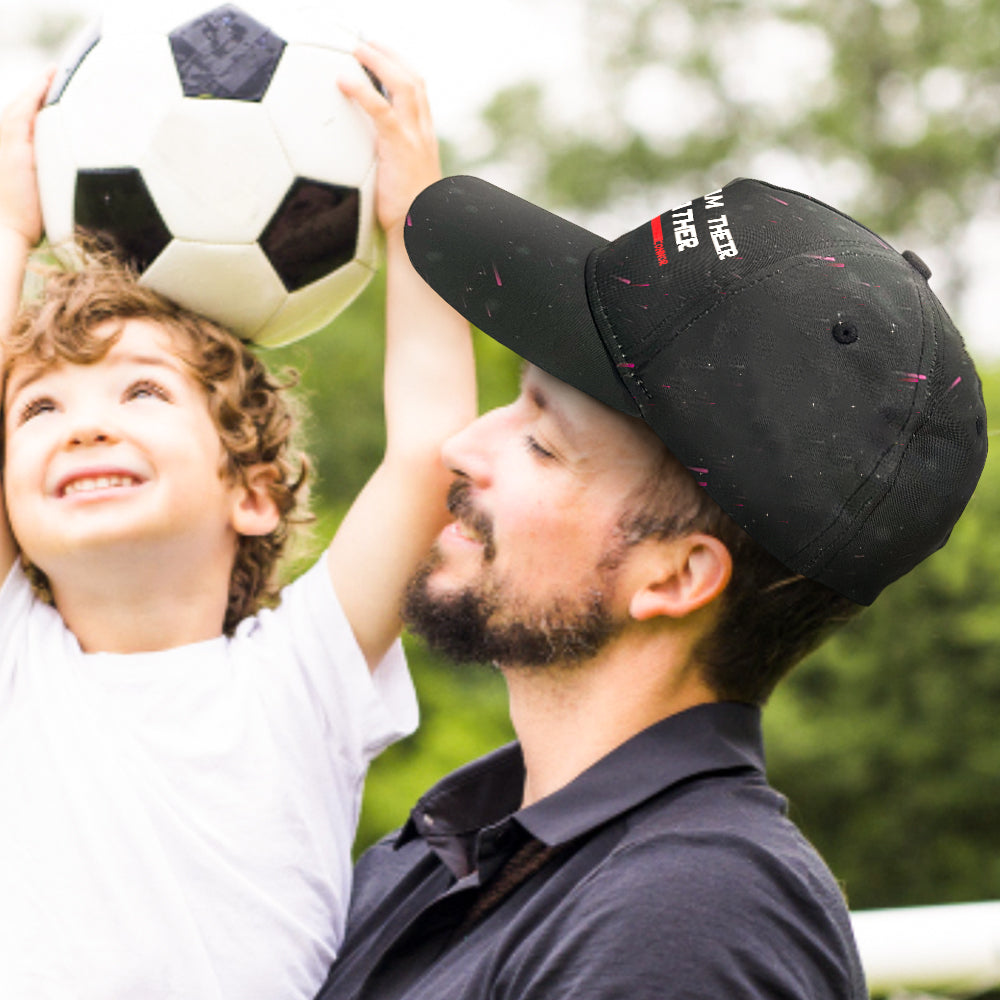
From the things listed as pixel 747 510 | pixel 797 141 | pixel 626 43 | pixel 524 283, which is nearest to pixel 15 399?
pixel 524 283

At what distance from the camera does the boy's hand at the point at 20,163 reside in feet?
8.17

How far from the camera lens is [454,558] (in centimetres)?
225

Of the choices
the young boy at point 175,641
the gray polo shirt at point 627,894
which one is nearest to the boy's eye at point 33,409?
the young boy at point 175,641

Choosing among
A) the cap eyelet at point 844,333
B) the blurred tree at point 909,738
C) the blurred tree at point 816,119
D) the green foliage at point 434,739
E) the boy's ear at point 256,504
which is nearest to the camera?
the cap eyelet at point 844,333

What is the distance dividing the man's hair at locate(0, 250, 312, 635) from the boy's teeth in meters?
0.22

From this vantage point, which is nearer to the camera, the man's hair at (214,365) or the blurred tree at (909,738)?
the man's hair at (214,365)

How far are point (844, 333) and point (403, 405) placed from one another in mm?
965

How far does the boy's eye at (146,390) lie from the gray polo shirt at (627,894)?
897mm

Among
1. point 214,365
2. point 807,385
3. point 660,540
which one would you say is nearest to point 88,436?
point 214,365

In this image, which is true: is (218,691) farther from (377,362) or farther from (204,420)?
(377,362)

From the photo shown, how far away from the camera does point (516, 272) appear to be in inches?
85.1

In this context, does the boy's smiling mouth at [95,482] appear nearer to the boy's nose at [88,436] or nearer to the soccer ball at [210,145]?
the boy's nose at [88,436]

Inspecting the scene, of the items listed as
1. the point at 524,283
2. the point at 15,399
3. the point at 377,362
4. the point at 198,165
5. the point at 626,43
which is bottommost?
the point at 377,362

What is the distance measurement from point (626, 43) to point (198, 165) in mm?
15804
